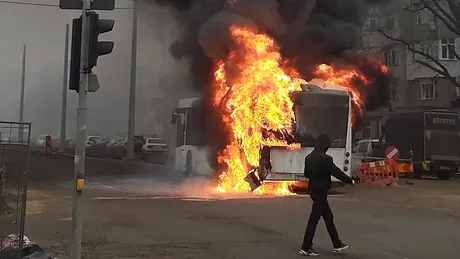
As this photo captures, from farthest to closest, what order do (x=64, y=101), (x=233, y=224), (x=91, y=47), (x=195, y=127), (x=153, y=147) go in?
(x=64, y=101), (x=153, y=147), (x=195, y=127), (x=233, y=224), (x=91, y=47)

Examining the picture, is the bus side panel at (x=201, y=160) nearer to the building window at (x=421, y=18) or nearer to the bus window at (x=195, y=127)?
the bus window at (x=195, y=127)

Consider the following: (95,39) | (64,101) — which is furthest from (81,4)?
(64,101)

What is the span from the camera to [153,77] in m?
30.9

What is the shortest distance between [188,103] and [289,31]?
4.44 meters

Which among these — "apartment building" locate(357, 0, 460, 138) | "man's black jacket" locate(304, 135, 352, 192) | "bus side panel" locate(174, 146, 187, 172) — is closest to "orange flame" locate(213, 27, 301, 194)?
"bus side panel" locate(174, 146, 187, 172)

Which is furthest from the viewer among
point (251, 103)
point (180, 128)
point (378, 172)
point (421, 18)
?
point (421, 18)

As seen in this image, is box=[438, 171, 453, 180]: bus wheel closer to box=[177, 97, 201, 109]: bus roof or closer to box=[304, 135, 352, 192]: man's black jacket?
box=[177, 97, 201, 109]: bus roof

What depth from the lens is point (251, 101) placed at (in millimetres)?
15562

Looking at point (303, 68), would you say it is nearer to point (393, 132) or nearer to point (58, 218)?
point (58, 218)

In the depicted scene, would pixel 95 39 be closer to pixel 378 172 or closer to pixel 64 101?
pixel 378 172

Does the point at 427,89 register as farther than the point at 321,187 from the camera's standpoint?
Yes

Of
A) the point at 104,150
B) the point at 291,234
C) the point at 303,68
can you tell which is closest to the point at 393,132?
the point at 303,68

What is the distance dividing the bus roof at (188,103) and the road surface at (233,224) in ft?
9.87

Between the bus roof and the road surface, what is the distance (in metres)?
3.01
